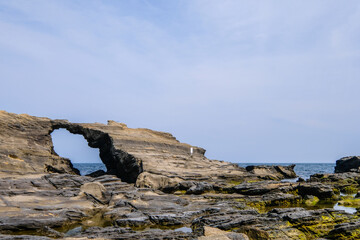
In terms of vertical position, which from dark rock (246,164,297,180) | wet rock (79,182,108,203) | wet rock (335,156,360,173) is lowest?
wet rock (79,182,108,203)

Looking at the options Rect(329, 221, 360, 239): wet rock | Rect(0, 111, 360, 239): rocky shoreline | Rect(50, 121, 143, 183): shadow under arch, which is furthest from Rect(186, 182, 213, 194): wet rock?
Rect(329, 221, 360, 239): wet rock

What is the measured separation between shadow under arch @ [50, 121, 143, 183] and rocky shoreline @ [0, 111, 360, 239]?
0.53 feet

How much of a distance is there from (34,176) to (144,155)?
50.1ft

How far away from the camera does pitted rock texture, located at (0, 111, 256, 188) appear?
34.7 metres

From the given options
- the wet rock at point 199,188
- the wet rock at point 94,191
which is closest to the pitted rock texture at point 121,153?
the wet rock at point 199,188

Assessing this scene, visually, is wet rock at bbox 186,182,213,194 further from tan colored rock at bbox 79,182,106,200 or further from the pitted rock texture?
tan colored rock at bbox 79,182,106,200

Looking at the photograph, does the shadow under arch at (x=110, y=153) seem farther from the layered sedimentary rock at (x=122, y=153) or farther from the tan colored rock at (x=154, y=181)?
the tan colored rock at (x=154, y=181)

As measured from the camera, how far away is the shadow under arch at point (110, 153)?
40688 mm

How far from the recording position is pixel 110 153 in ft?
155

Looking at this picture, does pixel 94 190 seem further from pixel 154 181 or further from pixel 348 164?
pixel 348 164

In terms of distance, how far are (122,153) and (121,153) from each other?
0.68ft

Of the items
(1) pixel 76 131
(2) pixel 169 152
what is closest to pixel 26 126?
(1) pixel 76 131

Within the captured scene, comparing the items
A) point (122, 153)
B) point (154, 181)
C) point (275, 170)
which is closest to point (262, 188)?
point (154, 181)

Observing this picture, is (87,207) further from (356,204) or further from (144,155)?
(356,204)
